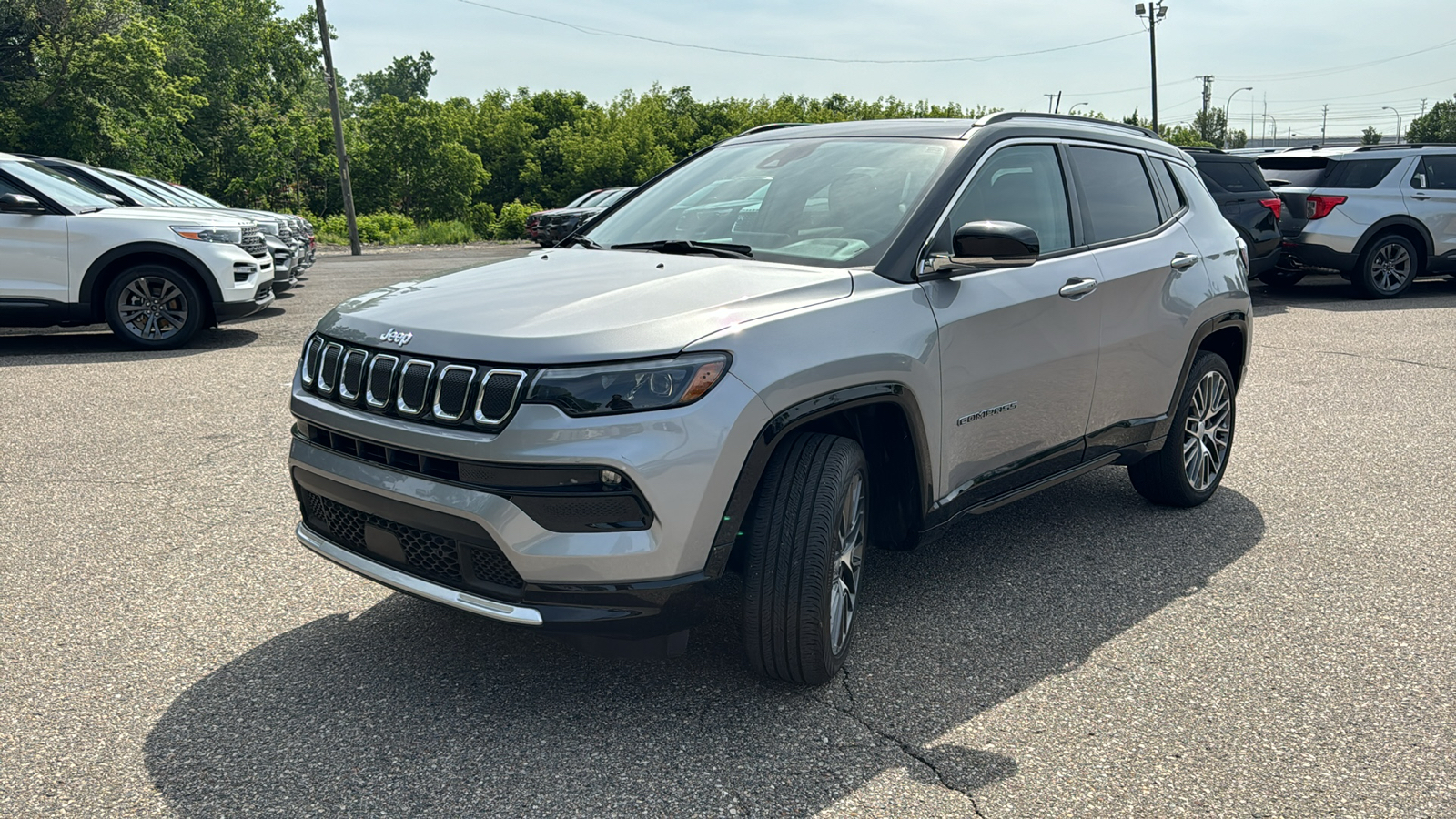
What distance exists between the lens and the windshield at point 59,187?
9.79 metres

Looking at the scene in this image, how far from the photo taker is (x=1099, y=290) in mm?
4367

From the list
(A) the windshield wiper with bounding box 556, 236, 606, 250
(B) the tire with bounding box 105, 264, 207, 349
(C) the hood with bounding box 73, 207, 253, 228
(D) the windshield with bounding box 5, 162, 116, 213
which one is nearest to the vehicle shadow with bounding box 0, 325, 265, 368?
(B) the tire with bounding box 105, 264, 207, 349

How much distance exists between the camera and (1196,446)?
523cm

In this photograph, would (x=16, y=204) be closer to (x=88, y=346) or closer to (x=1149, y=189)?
(x=88, y=346)

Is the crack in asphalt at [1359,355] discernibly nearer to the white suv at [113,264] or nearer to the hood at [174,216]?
the white suv at [113,264]

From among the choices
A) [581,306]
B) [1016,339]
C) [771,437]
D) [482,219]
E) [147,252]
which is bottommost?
[771,437]

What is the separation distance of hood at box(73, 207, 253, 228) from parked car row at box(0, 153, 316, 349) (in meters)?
0.01

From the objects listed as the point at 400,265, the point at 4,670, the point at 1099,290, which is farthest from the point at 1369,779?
the point at 400,265

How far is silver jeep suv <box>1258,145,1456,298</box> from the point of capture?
43.8 ft

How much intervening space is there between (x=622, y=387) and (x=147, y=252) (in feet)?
28.7

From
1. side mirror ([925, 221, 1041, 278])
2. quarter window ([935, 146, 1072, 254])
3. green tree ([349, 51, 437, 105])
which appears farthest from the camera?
green tree ([349, 51, 437, 105])

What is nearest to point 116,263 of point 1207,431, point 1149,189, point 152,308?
point 152,308

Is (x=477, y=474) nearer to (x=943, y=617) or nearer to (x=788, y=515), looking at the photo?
(x=788, y=515)

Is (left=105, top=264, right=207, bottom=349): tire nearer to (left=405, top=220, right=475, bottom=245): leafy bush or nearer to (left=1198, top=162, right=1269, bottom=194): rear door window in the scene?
(left=1198, top=162, right=1269, bottom=194): rear door window
